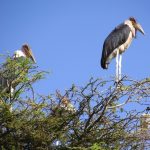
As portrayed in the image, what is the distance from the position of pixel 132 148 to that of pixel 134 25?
4.86m

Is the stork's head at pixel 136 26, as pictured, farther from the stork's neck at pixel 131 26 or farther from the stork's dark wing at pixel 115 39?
the stork's dark wing at pixel 115 39

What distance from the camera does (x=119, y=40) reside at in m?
10.2

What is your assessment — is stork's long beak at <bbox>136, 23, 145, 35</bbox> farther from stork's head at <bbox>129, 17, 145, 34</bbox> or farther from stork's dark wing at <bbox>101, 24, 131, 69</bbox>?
stork's dark wing at <bbox>101, 24, 131, 69</bbox>

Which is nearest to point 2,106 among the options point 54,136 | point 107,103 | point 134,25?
point 54,136

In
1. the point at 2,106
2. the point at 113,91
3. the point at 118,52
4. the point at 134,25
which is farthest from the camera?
the point at 134,25

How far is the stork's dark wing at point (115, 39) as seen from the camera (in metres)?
9.80

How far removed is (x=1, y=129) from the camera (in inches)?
244

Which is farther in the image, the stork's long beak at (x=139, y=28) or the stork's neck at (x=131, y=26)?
the stork's long beak at (x=139, y=28)

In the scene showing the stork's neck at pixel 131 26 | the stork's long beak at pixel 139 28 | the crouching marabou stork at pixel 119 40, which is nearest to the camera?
the crouching marabou stork at pixel 119 40

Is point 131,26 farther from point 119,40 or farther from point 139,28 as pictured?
point 119,40

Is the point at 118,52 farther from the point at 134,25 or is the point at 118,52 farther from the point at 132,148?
the point at 132,148

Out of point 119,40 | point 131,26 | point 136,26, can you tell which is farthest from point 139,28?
point 119,40

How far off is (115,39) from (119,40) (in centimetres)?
8

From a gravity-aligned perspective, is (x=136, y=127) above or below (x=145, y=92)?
below
